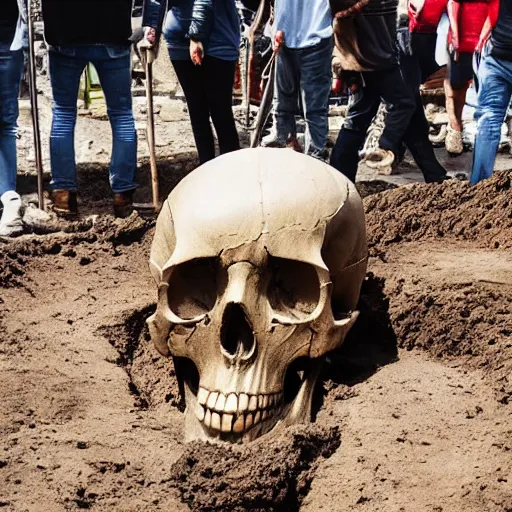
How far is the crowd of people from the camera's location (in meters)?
7.30

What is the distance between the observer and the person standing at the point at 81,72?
283 inches

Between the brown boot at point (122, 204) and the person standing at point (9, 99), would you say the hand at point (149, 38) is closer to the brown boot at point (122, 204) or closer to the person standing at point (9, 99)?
the person standing at point (9, 99)

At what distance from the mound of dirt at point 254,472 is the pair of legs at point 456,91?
16.3 feet

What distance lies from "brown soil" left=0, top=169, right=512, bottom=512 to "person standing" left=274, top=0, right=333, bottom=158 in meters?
1.39

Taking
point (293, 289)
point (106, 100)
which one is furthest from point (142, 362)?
point (106, 100)

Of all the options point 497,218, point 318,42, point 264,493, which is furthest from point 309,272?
point 318,42

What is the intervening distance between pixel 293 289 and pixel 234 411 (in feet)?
2.12

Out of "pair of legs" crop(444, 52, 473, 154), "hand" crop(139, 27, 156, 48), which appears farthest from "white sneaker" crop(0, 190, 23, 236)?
"pair of legs" crop(444, 52, 473, 154)

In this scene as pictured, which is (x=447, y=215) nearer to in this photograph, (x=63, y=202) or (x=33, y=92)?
(x=63, y=202)

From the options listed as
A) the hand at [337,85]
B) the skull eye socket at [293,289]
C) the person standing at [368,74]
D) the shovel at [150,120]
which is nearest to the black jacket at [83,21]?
the shovel at [150,120]

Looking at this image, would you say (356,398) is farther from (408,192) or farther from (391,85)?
(391,85)

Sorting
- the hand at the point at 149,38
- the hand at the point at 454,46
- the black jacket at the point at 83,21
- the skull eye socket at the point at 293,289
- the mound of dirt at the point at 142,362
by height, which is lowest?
the mound of dirt at the point at 142,362

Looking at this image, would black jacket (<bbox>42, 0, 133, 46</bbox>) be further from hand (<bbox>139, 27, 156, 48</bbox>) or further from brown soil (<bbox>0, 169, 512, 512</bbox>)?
brown soil (<bbox>0, 169, 512, 512</bbox>)

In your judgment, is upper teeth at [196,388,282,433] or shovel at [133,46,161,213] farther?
shovel at [133,46,161,213]
